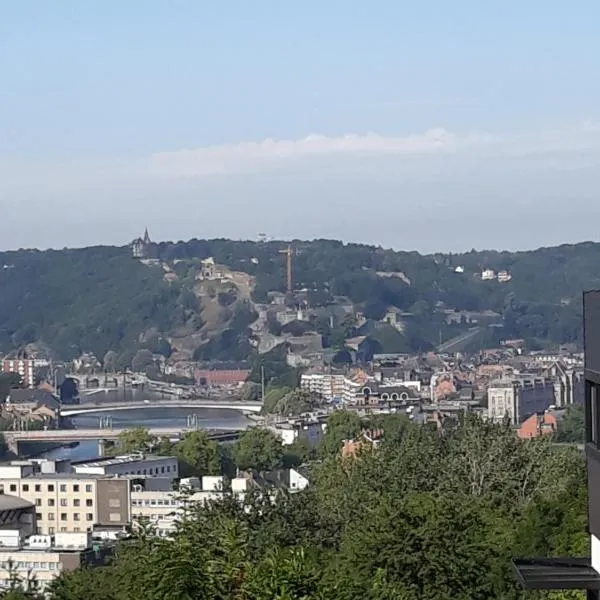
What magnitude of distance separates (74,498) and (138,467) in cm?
523

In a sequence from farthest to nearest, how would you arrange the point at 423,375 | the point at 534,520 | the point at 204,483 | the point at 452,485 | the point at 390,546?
the point at 423,375, the point at 204,483, the point at 452,485, the point at 534,520, the point at 390,546

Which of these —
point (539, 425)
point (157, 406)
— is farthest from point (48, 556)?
point (157, 406)

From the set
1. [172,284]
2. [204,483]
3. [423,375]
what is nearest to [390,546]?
[204,483]

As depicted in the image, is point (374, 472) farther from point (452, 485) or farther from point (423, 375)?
point (423, 375)

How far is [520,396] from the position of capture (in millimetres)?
89688

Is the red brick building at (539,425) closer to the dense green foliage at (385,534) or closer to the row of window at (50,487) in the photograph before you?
the row of window at (50,487)

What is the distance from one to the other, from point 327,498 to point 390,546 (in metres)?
9.42

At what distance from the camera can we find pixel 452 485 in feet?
74.6

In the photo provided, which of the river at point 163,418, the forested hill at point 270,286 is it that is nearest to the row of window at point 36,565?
the river at point 163,418

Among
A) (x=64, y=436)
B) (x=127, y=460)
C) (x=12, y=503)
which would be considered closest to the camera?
(x=12, y=503)

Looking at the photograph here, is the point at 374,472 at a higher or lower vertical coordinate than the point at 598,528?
lower

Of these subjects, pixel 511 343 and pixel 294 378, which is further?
pixel 511 343

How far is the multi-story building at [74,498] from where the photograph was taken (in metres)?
41.8

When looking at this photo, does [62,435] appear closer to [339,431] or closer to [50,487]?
[339,431]
